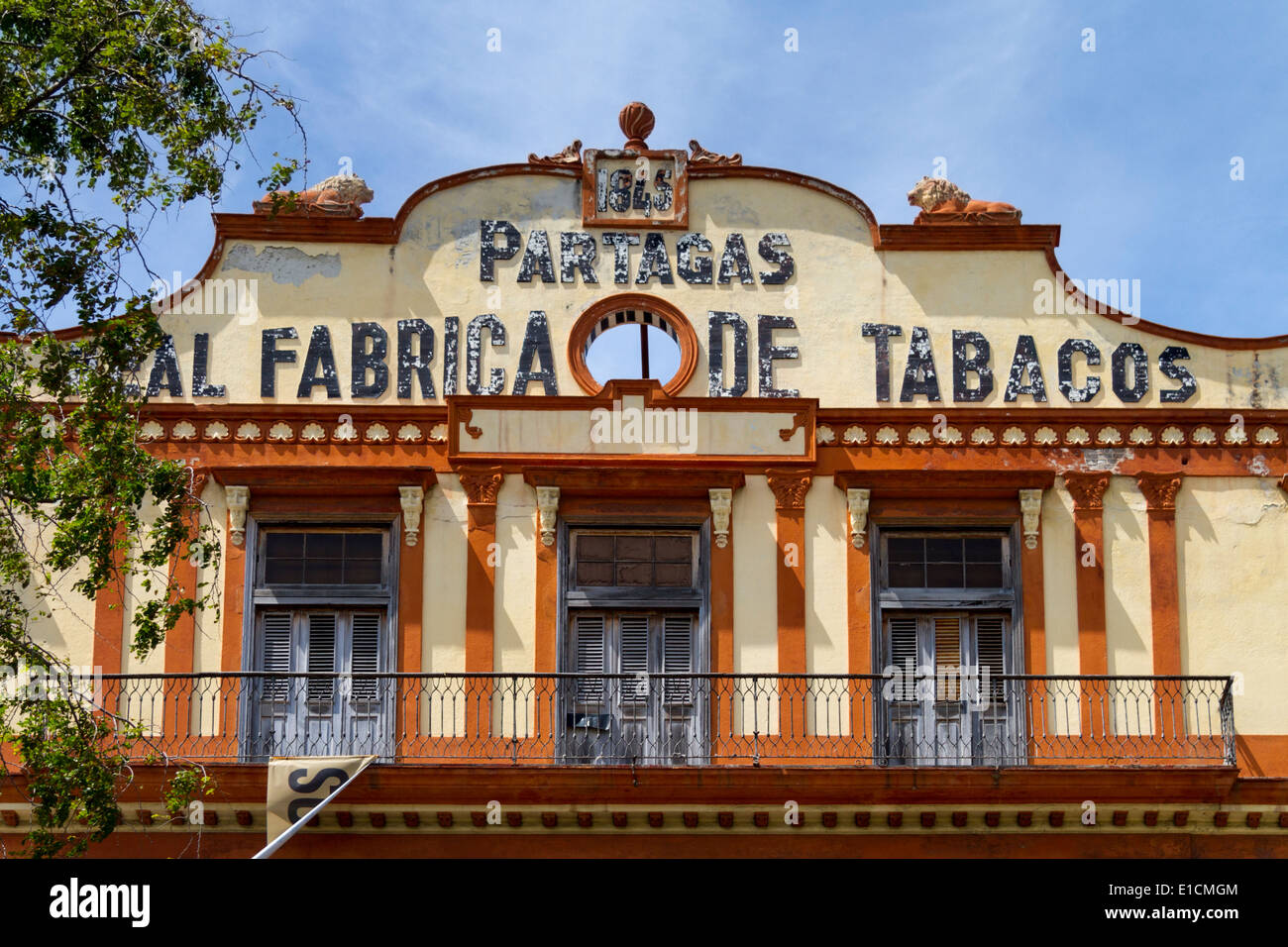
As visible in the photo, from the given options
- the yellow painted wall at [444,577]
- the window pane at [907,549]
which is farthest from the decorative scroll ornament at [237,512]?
the window pane at [907,549]

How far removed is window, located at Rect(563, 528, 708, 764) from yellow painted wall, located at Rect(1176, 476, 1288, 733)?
16.3 feet

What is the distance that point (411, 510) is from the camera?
20.2 meters

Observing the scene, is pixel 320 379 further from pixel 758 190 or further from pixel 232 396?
pixel 758 190

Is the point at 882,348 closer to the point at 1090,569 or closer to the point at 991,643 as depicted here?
the point at 1090,569

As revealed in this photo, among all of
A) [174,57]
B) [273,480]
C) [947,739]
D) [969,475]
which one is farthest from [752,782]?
[174,57]

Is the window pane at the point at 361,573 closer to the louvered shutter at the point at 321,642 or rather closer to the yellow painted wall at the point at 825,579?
the louvered shutter at the point at 321,642

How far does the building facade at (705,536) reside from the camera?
1888 centimetres

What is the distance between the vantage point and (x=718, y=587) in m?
20.1

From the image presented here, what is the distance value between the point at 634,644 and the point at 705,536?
51.7 inches

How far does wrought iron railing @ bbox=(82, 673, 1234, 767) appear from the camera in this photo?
63.7 ft

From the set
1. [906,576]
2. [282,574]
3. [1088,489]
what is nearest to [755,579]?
[906,576]

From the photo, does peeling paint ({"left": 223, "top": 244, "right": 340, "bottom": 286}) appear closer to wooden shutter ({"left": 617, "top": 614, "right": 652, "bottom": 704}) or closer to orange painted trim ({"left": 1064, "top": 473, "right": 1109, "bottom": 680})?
wooden shutter ({"left": 617, "top": 614, "right": 652, "bottom": 704})

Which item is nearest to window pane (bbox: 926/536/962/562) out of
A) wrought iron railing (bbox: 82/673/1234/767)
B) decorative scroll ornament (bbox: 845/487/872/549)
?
decorative scroll ornament (bbox: 845/487/872/549)

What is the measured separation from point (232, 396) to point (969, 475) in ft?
24.9
